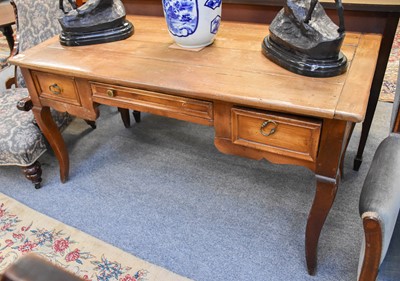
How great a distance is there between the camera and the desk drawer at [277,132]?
1007mm

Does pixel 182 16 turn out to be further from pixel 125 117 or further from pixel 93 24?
pixel 125 117

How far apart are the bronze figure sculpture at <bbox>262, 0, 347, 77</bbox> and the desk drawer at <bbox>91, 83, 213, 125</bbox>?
315mm

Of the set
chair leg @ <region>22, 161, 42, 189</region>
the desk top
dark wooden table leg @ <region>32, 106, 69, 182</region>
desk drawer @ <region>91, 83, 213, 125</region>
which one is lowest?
chair leg @ <region>22, 161, 42, 189</region>

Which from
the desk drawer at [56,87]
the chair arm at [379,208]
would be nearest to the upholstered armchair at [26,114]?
the desk drawer at [56,87]

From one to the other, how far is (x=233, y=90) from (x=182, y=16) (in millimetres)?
396

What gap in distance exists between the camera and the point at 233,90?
3.44 feet

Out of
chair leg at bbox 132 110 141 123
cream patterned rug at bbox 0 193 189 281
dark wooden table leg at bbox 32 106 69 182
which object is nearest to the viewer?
cream patterned rug at bbox 0 193 189 281

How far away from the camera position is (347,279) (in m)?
1.30

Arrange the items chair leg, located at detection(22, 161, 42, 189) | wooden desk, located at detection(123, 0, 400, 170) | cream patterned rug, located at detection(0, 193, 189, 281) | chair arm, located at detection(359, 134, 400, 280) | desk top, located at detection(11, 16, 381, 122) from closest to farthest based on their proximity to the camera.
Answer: chair arm, located at detection(359, 134, 400, 280) < desk top, located at detection(11, 16, 381, 122) < wooden desk, located at detection(123, 0, 400, 170) < cream patterned rug, located at detection(0, 193, 189, 281) < chair leg, located at detection(22, 161, 42, 189)

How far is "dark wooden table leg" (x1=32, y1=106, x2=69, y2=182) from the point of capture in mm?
1599

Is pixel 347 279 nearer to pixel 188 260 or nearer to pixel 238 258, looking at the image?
pixel 238 258

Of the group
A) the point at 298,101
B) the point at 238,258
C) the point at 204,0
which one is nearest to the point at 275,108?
the point at 298,101

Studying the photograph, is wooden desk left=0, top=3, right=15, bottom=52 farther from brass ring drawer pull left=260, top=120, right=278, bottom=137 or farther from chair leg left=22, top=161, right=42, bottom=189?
brass ring drawer pull left=260, top=120, right=278, bottom=137

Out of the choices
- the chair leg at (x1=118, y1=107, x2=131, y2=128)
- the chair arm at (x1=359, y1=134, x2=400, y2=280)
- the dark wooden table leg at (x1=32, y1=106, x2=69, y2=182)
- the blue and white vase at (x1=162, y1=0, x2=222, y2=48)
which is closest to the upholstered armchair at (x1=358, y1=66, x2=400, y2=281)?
the chair arm at (x1=359, y1=134, x2=400, y2=280)
